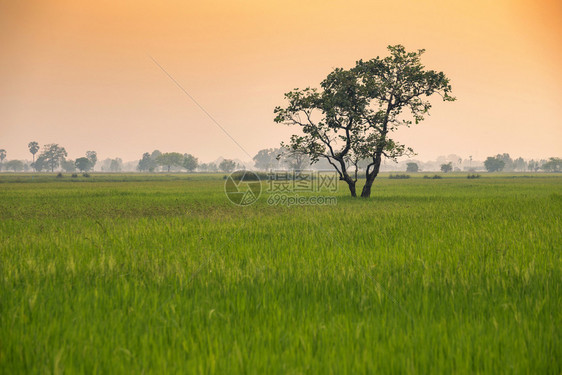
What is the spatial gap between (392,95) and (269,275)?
26.7m

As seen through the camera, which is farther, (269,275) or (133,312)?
(269,275)

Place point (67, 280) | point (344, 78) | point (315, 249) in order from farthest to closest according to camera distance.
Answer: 1. point (344, 78)
2. point (315, 249)
3. point (67, 280)

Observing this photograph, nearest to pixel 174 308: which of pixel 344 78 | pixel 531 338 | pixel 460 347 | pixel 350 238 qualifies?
pixel 460 347

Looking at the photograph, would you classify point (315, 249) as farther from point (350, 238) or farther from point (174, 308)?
point (174, 308)

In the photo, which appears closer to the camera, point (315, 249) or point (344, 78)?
point (315, 249)

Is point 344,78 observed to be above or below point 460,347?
above

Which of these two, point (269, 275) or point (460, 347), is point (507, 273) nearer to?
point (460, 347)

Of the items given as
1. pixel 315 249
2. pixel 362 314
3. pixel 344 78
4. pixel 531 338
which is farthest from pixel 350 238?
pixel 344 78

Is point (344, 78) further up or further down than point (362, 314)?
further up

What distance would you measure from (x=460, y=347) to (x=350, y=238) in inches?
246

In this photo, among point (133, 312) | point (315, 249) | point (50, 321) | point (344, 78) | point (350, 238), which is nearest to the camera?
point (50, 321)

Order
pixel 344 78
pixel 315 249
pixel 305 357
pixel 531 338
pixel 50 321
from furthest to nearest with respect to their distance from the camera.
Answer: pixel 344 78, pixel 315 249, pixel 50 321, pixel 531 338, pixel 305 357

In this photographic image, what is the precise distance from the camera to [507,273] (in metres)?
6.06

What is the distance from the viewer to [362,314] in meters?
4.61
